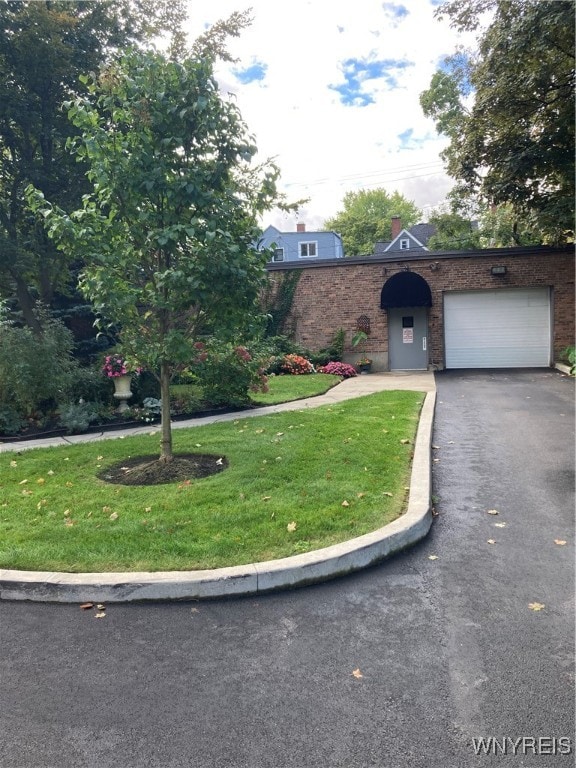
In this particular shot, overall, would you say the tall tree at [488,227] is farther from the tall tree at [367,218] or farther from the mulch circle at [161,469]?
the tall tree at [367,218]

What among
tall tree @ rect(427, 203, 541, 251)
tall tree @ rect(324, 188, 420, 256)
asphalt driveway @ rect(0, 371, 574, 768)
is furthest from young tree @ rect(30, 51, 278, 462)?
tall tree @ rect(324, 188, 420, 256)

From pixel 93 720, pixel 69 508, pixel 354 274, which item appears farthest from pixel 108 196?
pixel 354 274

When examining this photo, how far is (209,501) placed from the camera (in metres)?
5.11

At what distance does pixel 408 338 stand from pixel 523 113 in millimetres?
7478

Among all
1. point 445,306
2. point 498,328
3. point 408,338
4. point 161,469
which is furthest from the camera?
point 408,338

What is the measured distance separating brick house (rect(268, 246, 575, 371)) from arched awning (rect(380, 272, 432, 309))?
0.11ft

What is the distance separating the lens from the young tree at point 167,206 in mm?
5527

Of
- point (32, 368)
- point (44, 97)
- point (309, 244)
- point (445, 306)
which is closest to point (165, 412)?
point (32, 368)

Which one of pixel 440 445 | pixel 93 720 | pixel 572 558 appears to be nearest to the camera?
pixel 93 720

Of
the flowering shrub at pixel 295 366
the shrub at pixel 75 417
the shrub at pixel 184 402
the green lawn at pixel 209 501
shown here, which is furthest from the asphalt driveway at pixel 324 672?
the flowering shrub at pixel 295 366

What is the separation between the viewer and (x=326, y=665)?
2834 mm

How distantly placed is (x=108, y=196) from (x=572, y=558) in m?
5.31

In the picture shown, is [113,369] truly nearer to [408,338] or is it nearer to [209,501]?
[209,501]

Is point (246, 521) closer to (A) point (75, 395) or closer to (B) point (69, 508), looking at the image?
(B) point (69, 508)
